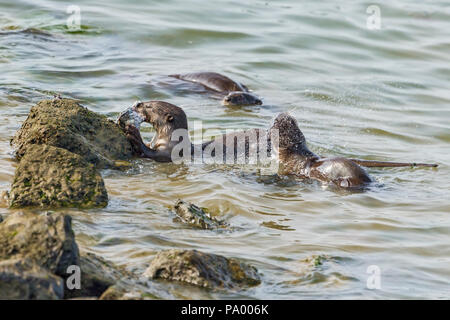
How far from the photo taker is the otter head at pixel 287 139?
773cm

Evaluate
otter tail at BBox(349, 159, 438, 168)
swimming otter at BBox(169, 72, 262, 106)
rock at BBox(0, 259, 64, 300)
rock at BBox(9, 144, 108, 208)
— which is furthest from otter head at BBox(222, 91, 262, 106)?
rock at BBox(0, 259, 64, 300)

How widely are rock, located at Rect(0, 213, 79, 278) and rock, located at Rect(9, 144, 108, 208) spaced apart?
1431mm

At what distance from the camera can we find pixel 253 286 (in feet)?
14.7

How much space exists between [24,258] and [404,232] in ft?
11.2

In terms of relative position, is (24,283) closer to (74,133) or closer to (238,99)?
(74,133)

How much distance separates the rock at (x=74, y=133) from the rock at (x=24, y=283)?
9.68ft

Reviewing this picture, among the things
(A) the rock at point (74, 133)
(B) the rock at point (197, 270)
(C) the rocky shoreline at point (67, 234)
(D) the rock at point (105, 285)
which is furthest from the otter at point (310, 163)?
(D) the rock at point (105, 285)

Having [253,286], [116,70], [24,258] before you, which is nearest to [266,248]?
[253,286]

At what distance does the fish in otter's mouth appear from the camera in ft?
24.9

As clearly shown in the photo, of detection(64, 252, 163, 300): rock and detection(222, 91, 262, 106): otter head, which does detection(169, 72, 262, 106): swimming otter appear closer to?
detection(222, 91, 262, 106): otter head

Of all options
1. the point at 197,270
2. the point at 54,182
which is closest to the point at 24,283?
the point at 197,270

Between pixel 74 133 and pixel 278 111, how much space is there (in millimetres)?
4076

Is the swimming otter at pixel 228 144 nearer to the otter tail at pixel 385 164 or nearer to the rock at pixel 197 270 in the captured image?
the otter tail at pixel 385 164
